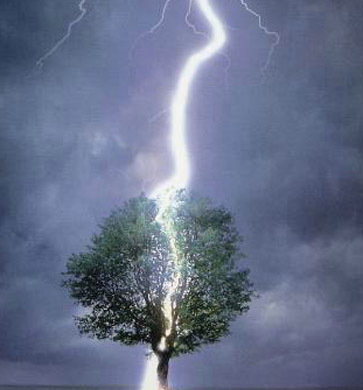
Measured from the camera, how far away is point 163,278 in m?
43.5

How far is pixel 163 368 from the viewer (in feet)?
143

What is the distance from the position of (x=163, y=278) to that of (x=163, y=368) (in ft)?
21.3

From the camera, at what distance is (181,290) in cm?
4353

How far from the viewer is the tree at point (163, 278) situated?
1711 inches

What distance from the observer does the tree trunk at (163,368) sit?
141 feet

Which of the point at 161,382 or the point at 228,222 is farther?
the point at 228,222

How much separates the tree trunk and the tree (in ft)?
0.23

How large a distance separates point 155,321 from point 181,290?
2.90 meters

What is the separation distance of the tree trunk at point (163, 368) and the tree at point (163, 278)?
2.7 inches

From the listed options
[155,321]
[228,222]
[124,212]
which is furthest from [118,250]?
[228,222]

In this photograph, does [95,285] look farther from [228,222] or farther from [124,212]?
[228,222]

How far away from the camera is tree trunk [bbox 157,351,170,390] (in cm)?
4297

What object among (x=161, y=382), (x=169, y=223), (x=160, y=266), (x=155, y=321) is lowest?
(x=161, y=382)

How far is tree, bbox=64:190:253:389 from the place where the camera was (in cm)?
4347
